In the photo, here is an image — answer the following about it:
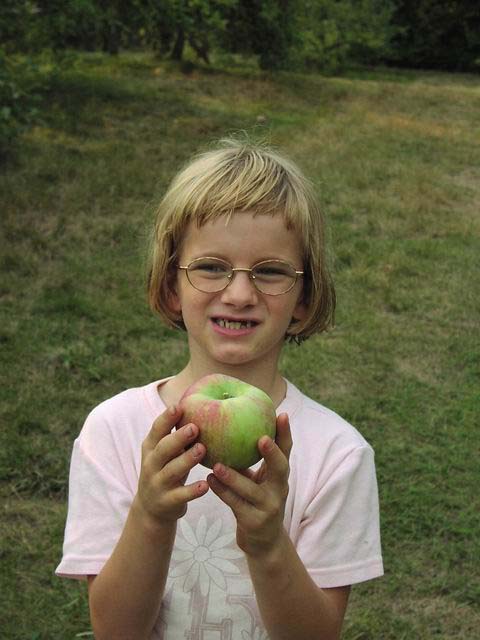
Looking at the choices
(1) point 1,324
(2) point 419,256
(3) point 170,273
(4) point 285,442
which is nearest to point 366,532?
(4) point 285,442

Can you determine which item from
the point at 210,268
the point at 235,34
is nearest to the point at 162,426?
the point at 210,268

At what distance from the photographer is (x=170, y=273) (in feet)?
5.49

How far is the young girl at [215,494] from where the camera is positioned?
4.49 ft

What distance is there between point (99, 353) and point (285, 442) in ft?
10.7

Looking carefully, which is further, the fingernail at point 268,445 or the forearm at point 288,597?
the forearm at point 288,597

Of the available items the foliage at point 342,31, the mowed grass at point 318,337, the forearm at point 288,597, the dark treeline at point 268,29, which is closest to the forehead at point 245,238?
the forearm at point 288,597

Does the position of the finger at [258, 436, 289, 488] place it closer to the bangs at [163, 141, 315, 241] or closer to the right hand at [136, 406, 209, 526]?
the right hand at [136, 406, 209, 526]

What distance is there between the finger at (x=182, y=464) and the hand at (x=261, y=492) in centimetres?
3

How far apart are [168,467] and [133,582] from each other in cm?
26

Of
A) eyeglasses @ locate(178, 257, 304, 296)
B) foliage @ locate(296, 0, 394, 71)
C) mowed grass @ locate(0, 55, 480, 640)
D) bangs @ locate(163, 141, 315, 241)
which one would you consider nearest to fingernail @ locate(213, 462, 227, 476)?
eyeglasses @ locate(178, 257, 304, 296)

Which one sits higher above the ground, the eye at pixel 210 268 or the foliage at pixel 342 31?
the eye at pixel 210 268

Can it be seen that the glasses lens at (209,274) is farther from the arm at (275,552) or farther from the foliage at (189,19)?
the foliage at (189,19)

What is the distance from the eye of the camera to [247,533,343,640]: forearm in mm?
1292

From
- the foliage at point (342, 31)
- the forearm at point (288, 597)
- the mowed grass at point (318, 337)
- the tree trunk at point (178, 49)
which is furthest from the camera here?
the foliage at point (342, 31)
